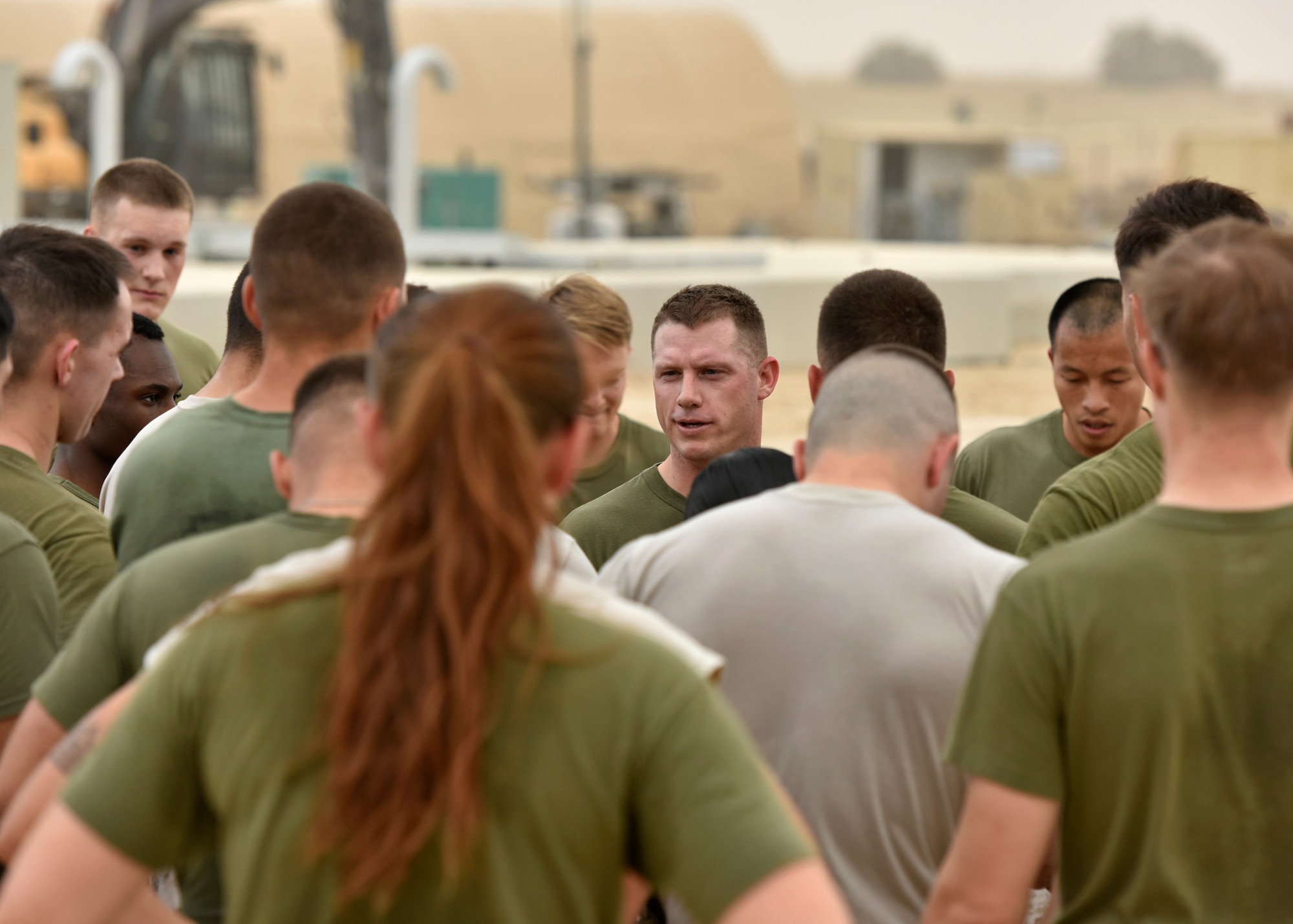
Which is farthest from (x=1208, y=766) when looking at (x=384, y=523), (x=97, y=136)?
(x=97, y=136)

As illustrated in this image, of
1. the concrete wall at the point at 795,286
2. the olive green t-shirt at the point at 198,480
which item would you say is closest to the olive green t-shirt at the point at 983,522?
the olive green t-shirt at the point at 198,480

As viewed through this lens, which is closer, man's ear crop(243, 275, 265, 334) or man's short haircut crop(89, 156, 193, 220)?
man's ear crop(243, 275, 265, 334)

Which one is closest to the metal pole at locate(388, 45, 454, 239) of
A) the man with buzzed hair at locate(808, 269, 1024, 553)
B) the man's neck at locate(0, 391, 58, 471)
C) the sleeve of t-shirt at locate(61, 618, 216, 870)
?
the man with buzzed hair at locate(808, 269, 1024, 553)

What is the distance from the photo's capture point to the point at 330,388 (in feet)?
7.64

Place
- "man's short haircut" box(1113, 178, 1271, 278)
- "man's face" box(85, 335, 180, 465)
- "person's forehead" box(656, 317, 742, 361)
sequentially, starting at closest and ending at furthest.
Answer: "man's short haircut" box(1113, 178, 1271, 278)
"person's forehead" box(656, 317, 742, 361)
"man's face" box(85, 335, 180, 465)

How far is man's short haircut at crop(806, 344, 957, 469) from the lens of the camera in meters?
2.55

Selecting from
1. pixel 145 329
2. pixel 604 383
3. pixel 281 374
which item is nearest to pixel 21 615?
pixel 281 374

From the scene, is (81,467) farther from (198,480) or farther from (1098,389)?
(1098,389)

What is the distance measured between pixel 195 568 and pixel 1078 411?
308 centimetres

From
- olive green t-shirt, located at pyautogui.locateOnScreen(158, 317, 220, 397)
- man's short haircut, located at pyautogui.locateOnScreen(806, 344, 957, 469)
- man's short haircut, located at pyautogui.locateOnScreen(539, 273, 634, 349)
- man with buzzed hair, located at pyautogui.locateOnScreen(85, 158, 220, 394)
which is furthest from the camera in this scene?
man with buzzed hair, located at pyautogui.locateOnScreen(85, 158, 220, 394)

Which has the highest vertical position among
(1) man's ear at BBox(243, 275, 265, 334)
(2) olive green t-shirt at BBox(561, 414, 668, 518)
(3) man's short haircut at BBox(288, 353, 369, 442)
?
(1) man's ear at BBox(243, 275, 265, 334)

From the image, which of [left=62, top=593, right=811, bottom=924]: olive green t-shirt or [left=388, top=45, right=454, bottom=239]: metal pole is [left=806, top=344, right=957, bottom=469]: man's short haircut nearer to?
[left=62, top=593, right=811, bottom=924]: olive green t-shirt

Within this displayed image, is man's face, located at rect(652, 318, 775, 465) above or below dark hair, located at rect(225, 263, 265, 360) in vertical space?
below

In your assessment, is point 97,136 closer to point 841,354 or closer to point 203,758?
point 841,354
